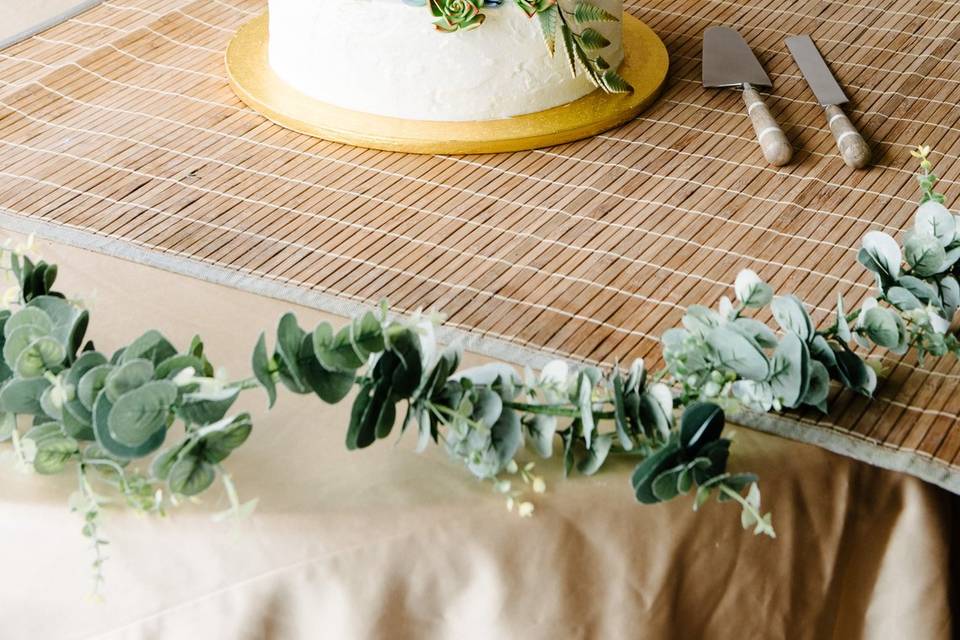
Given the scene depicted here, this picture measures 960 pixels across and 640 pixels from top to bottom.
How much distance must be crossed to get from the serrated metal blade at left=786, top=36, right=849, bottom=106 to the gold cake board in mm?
143

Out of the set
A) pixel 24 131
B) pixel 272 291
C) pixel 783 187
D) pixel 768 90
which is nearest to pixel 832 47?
pixel 768 90

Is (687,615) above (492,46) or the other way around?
the other way around

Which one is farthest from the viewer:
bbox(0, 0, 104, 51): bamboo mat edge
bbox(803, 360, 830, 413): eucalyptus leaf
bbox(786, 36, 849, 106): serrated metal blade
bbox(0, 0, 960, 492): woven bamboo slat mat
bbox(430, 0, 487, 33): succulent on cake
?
bbox(0, 0, 104, 51): bamboo mat edge

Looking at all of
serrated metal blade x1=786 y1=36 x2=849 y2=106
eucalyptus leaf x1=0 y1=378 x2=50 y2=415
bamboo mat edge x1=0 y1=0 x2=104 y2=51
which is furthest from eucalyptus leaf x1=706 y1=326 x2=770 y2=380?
bamboo mat edge x1=0 y1=0 x2=104 y2=51

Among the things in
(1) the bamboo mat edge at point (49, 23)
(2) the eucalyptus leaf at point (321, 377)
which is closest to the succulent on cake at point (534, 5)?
(2) the eucalyptus leaf at point (321, 377)

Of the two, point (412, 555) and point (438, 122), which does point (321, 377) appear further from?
point (438, 122)

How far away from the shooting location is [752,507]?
23.9 inches

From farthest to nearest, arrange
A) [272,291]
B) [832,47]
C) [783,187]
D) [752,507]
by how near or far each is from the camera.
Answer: [832,47]
[783,187]
[272,291]
[752,507]

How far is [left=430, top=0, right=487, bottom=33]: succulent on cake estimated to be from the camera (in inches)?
37.9

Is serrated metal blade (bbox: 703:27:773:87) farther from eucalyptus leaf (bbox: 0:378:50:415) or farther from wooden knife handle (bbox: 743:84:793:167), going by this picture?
eucalyptus leaf (bbox: 0:378:50:415)

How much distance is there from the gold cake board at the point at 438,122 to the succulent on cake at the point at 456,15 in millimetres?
97

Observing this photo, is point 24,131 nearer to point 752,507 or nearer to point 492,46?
point 492,46

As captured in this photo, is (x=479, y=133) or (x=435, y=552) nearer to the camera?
(x=435, y=552)

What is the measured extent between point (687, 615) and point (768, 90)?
0.65 metres
